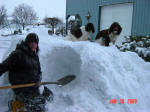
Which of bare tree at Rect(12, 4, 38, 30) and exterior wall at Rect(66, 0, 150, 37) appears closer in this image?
exterior wall at Rect(66, 0, 150, 37)

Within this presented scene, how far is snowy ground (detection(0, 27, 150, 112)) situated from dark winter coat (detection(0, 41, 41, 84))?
103 centimetres

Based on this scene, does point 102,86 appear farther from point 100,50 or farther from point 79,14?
point 79,14

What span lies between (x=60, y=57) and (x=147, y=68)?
2225mm

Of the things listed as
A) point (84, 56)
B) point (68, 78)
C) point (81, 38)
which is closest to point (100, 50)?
point (84, 56)

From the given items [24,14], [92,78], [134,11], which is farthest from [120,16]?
[24,14]

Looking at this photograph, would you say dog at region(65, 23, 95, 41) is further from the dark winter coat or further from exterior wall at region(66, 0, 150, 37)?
the dark winter coat

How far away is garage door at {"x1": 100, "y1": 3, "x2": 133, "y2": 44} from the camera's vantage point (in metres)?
9.61

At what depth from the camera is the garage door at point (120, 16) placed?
961 centimetres

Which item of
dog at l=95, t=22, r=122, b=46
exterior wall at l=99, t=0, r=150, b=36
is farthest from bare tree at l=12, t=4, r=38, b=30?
dog at l=95, t=22, r=122, b=46

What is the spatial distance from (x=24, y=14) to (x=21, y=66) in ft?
97.8

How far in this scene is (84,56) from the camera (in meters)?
3.71

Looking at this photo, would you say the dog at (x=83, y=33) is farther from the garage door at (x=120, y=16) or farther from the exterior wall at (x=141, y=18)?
the garage door at (x=120, y=16)

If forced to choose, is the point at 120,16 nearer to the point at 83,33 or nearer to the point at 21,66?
the point at 83,33

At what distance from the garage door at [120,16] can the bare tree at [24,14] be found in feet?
68.6
